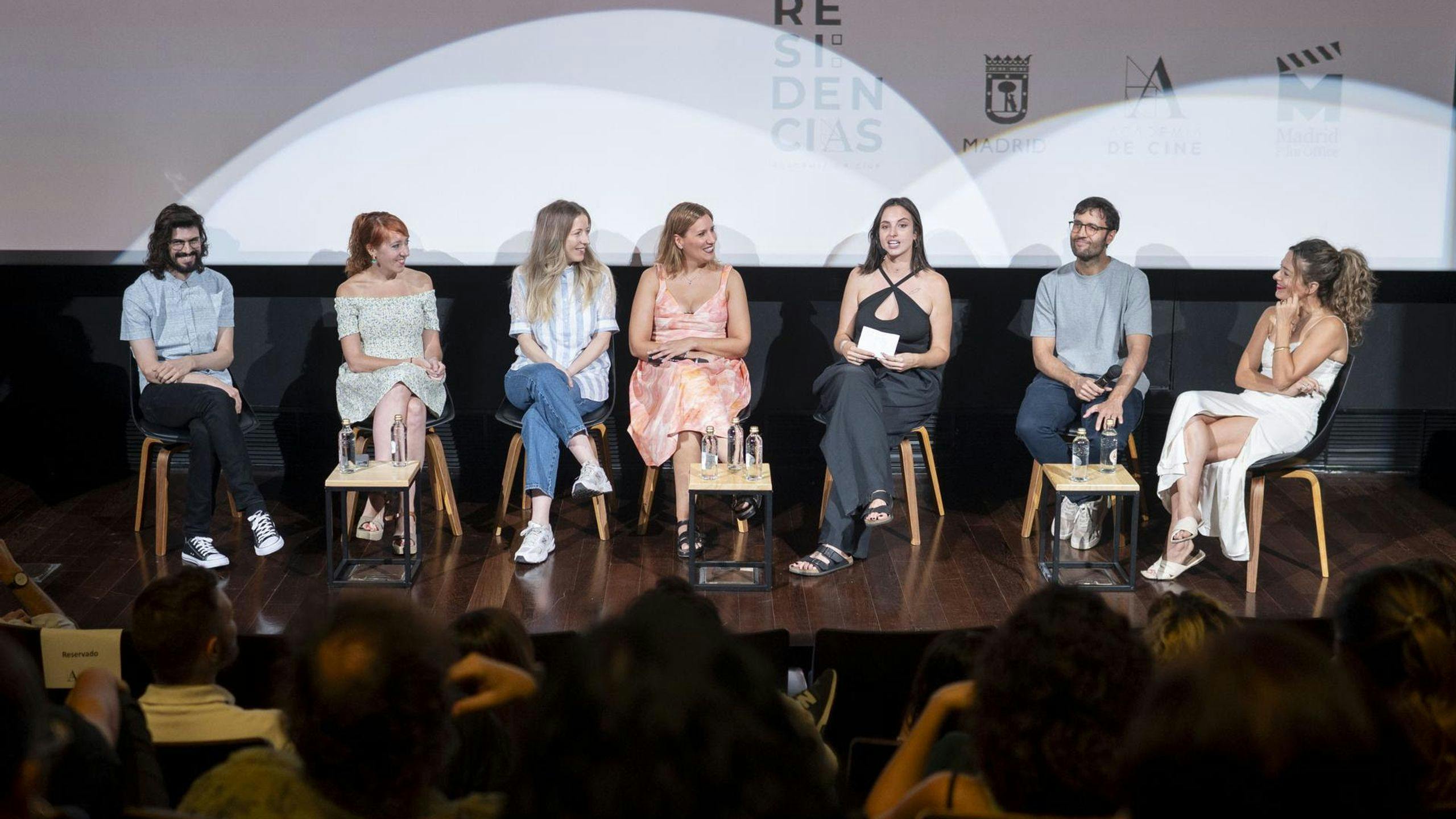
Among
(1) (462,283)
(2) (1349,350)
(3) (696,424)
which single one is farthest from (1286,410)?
(1) (462,283)

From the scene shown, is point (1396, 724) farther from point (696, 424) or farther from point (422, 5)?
point (422, 5)

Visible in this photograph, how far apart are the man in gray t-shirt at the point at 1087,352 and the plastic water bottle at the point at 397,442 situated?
2.17 metres

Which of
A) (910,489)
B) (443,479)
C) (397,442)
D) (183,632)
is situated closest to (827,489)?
(910,489)

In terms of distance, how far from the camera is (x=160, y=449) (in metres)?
4.69

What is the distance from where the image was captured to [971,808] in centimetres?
153

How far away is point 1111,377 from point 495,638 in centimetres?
338

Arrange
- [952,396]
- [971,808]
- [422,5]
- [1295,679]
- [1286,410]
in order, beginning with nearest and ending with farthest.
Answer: [1295,679]
[971,808]
[1286,410]
[422,5]
[952,396]

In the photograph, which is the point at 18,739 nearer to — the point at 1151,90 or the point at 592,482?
the point at 592,482

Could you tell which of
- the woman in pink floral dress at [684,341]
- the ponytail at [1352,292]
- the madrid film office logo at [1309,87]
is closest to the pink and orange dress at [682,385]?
the woman in pink floral dress at [684,341]

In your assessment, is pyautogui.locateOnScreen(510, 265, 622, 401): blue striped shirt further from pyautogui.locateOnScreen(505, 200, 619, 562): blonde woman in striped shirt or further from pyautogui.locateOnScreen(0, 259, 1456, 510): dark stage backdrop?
pyautogui.locateOnScreen(0, 259, 1456, 510): dark stage backdrop

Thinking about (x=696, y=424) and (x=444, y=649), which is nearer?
(x=444, y=649)

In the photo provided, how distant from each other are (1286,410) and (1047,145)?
1.59 metres

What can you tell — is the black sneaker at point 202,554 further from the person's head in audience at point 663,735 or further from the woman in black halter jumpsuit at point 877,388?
the person's head in audience at point 663,735

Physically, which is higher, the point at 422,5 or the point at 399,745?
the point at 422,5
